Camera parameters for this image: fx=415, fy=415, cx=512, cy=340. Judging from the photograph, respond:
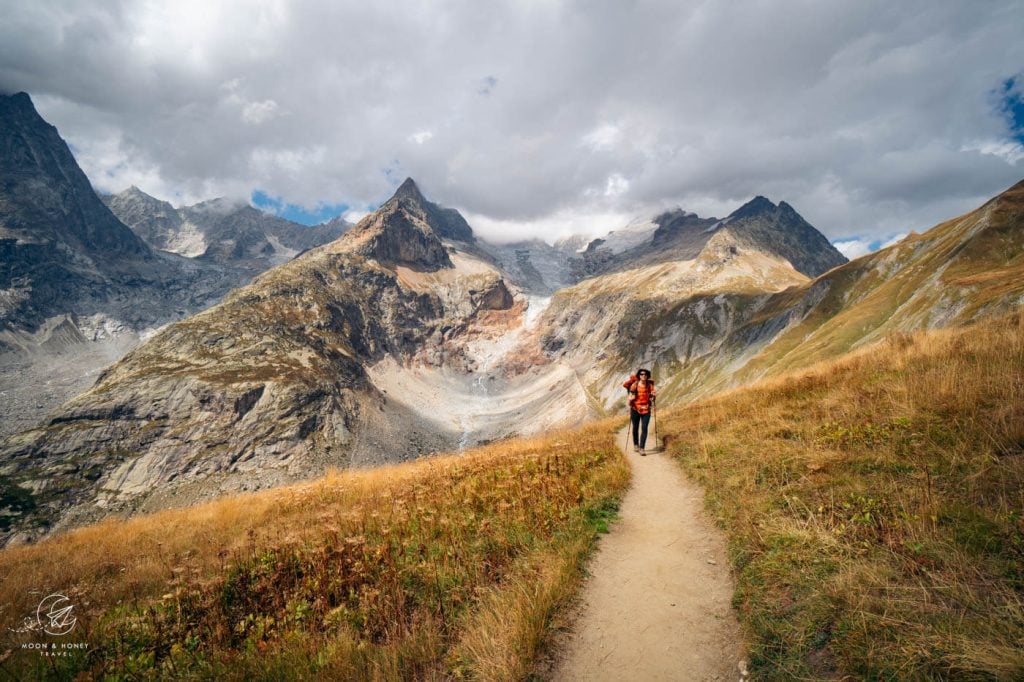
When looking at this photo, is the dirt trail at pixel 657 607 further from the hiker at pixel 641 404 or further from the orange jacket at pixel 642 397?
the orange jacket at pixel 642 397

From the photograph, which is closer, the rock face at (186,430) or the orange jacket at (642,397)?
the orange jacket at (642,397)

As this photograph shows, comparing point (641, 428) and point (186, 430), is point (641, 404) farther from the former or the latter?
point (186, 430)

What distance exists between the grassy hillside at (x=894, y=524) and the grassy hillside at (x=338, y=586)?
2.66 meters

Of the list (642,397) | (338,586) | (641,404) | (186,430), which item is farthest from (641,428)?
(186,430)

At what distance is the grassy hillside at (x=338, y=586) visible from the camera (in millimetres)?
4641

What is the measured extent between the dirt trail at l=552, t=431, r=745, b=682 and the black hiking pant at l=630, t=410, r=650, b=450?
6605mm

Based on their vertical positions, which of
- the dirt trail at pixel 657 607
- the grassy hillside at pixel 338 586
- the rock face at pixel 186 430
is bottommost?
the rock face at pixel 186 430

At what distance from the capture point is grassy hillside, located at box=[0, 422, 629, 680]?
4.64 metres

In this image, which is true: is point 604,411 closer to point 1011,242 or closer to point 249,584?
point 1011,242

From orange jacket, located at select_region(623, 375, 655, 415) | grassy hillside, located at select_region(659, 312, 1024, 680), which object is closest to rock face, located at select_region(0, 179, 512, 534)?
orange jacket, located at select_region(623, 375, 655, 415)

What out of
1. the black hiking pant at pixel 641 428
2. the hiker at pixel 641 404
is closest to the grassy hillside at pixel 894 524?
the black hiking pant at pixel 641 428

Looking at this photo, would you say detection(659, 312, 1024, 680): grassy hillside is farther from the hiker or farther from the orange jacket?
the orange jacket

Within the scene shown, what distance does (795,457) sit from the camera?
335 inches

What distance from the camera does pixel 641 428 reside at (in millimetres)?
16016
